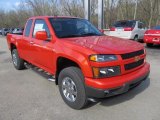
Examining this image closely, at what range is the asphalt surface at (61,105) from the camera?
13.7ft

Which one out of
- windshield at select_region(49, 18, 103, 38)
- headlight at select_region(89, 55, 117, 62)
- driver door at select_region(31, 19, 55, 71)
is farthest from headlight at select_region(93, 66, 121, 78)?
windshield at select_region(49, 18, 103, 38)

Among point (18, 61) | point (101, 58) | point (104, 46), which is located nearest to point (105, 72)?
point (101, 58)

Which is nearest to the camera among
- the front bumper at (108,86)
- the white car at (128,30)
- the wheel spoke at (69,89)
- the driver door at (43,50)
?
the front bumper at (108,86)

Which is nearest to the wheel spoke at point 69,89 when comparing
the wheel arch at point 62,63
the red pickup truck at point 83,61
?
the red pickup truck at point 83,61

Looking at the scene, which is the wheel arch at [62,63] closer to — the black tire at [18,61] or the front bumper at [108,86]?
the front bumper at [108,86]

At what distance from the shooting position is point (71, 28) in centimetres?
547

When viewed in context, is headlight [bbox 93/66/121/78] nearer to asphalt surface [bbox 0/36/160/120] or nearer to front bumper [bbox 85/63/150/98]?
front bumper [bbox 85/63/150/98]

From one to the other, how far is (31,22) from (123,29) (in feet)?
32.4

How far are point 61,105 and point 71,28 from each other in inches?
72.6

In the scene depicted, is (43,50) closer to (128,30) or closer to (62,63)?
(62,63)

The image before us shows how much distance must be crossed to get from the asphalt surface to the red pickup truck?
0.27 metres

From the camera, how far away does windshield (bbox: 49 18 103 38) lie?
5.21 m

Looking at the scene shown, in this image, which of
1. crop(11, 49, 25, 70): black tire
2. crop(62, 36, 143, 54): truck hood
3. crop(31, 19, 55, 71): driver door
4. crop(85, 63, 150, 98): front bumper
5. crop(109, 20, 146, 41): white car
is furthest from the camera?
crop(109, 20, 146, 41): white car

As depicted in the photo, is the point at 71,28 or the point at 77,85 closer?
the point at 77,85
